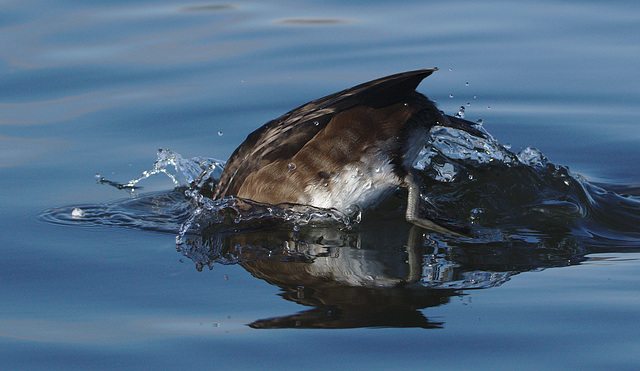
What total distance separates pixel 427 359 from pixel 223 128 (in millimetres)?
3917

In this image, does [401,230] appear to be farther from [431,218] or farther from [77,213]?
[77,213]

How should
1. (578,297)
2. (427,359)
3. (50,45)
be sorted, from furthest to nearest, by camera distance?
(50,45)
(578,297)
(427,359)

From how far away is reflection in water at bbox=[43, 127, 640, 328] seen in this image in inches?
157

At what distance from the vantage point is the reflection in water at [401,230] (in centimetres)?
398

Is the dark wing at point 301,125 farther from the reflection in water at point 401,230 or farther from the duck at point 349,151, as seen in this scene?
the reflection in water at point 401,230

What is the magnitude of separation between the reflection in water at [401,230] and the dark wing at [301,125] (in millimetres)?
213

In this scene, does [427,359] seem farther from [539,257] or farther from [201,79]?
[201,79]

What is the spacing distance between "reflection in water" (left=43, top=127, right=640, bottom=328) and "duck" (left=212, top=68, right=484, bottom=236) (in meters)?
0.09

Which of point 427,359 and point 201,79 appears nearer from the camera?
point 427,359

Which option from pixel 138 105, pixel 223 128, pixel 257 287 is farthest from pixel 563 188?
pixel 138 105

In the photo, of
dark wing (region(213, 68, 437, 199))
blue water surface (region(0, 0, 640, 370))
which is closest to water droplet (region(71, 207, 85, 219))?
blue water surface (region(0, 0, 640, 370))

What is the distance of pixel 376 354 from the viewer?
3.37 meters

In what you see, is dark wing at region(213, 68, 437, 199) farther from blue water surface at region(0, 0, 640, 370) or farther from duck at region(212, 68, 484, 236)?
blue water surface at region(0, 0, 640, 370)

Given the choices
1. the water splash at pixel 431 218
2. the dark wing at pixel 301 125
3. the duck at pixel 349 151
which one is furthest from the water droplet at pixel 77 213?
the duck at pixel 349 151
